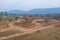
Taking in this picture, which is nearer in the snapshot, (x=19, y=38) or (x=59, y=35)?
(x=19, y=38)

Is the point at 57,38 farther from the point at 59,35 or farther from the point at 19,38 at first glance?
the point at 19,38

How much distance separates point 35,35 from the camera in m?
14.5

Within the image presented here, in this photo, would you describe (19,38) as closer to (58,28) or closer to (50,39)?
(50,39)

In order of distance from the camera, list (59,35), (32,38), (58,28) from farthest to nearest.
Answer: (58,28) < (59,35) < (32,38)

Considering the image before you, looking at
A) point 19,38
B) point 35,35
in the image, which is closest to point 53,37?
point 35,35

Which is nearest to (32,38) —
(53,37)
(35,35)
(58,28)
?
(35,35)

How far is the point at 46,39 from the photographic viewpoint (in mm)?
14219

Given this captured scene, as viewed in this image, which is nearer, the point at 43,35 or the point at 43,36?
the point at 43,36

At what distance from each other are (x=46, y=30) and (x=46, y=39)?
139cm

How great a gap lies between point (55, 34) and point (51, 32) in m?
0.35

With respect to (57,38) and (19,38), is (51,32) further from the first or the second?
(19,38)

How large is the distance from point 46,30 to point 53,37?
1020 millimetres

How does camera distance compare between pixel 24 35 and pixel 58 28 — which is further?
pixel 58 28

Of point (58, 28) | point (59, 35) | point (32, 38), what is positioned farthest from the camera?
point (58, 28)
